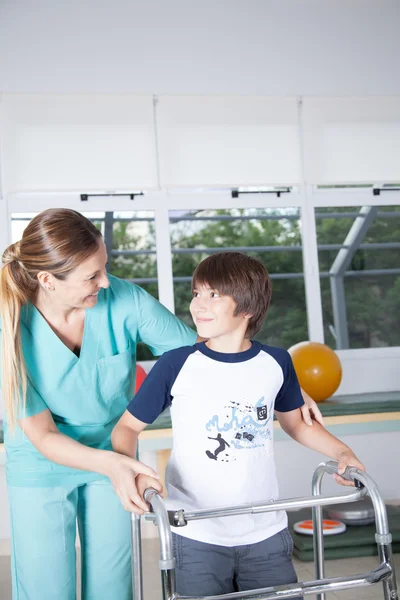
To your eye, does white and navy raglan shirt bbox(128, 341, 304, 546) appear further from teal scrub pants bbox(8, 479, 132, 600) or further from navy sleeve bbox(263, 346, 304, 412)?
teal scrub pants bbox(8, 479, 132, 600)

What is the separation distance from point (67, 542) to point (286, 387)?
25.7 inches

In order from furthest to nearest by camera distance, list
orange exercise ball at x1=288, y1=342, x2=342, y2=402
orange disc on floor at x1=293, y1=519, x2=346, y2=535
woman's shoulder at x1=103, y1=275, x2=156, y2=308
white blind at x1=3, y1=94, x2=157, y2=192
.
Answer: white blind at x1=3, y1=94, x2=157, y2=192, orange exercise ball at x1=288, y1=342, x2=342, y2=402, orange disc on floor at x1=293, y1=519, x2=346, y2=535, woman's shoulder at x1=103, y1=275, x2=156, y2=308

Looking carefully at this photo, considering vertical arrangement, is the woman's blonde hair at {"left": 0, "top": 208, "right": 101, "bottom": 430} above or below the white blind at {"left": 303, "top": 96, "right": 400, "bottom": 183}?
below

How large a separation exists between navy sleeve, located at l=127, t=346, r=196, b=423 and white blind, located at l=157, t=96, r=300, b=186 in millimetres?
2472

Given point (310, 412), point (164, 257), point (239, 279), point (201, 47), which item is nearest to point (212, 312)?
point (239, 279)

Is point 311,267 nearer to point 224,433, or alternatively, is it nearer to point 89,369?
point 89,369

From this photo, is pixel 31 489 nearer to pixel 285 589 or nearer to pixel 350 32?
pixel 285 589

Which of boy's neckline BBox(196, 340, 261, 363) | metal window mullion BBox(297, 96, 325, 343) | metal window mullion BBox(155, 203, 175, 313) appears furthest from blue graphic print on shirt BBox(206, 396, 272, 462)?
metal window mullion BBox(297, 96, 325, 343)

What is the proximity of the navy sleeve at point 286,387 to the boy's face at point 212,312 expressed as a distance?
124mm

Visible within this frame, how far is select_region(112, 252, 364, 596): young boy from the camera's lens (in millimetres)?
1442

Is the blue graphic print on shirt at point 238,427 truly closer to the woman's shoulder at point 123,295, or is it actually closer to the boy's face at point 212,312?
the boy's face at point 212,312

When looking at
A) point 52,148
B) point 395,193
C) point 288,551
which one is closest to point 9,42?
point 52,148

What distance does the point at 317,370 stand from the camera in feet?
11.3

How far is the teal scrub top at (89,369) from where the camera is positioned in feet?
5.63
